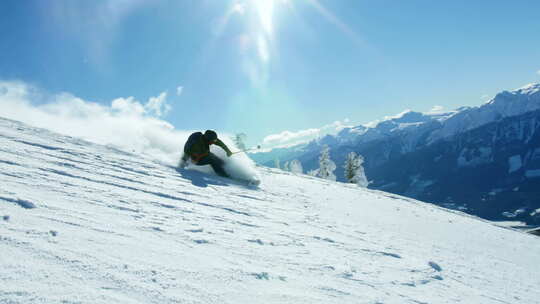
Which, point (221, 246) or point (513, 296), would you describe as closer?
point (221, 246)

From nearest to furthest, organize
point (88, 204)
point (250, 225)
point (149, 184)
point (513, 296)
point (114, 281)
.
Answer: point (114, 281), point (88, 204), point (513, 296), point (250, 225), point (149, 184)

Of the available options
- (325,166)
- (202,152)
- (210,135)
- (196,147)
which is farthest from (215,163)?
(325,166)

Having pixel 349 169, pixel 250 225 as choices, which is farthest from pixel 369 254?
pixel 349 169

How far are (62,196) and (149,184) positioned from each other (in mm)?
3207

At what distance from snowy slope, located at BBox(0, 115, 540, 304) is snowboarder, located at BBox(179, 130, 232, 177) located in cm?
354

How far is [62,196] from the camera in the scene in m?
5.57

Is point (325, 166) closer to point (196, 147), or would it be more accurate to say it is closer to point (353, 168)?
point (353, 168)

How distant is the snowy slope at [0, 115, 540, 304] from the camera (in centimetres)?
326

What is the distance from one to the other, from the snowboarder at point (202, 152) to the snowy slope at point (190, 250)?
3543 millimetres

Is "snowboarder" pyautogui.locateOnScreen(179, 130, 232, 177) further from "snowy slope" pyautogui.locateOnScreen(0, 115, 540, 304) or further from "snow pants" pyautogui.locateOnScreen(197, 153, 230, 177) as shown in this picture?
"snowy slope" pyautogui.locateOnScreen(0, 115, 540, 304)

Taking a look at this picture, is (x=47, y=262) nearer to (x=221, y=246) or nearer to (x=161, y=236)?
(x=161, y=236)

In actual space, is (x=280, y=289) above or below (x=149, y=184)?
below

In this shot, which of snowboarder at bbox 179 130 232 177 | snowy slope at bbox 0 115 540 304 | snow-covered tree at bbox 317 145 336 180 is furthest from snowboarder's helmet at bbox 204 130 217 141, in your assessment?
snow-covered tree at bbox 317 145 336 180

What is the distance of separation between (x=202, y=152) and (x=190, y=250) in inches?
393
